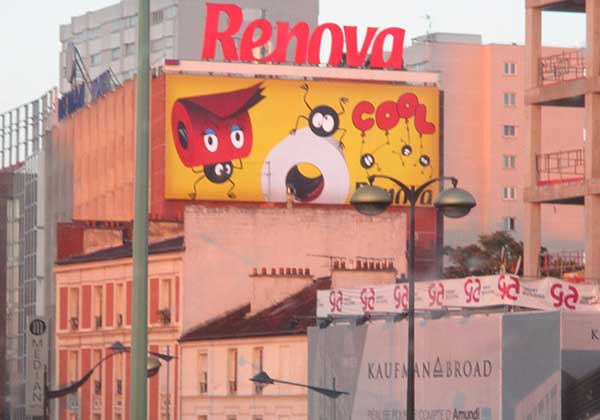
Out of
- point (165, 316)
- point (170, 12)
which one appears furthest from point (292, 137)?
point (170, 12)

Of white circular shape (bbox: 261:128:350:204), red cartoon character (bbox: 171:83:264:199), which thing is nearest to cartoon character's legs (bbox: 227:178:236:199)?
red cartoon character (bbox: 171:83:264:199)

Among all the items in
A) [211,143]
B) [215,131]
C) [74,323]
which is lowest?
[74,323]

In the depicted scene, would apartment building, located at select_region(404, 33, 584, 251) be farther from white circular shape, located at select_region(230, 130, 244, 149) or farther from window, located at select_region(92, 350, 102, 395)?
window, located at select_region(92, 350, 102, 395)

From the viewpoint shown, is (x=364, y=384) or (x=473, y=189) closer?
(x=364, y=384)

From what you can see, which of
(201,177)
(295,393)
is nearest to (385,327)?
(295,393)

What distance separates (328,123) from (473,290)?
6322cm

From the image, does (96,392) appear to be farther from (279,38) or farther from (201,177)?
(279,38)

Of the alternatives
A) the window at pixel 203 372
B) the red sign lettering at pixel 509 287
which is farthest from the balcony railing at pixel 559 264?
the red sign lettering at pixel 509 287

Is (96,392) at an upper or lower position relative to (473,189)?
lower

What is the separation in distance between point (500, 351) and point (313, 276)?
3476cm

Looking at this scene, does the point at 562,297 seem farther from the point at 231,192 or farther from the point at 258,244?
the point at 231,192

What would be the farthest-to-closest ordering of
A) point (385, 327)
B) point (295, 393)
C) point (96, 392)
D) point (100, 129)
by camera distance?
point (100, 129)
point (96, 392)
point (295, 393)
point (385, 327)

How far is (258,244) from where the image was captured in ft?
277

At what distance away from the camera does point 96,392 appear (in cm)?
9206
